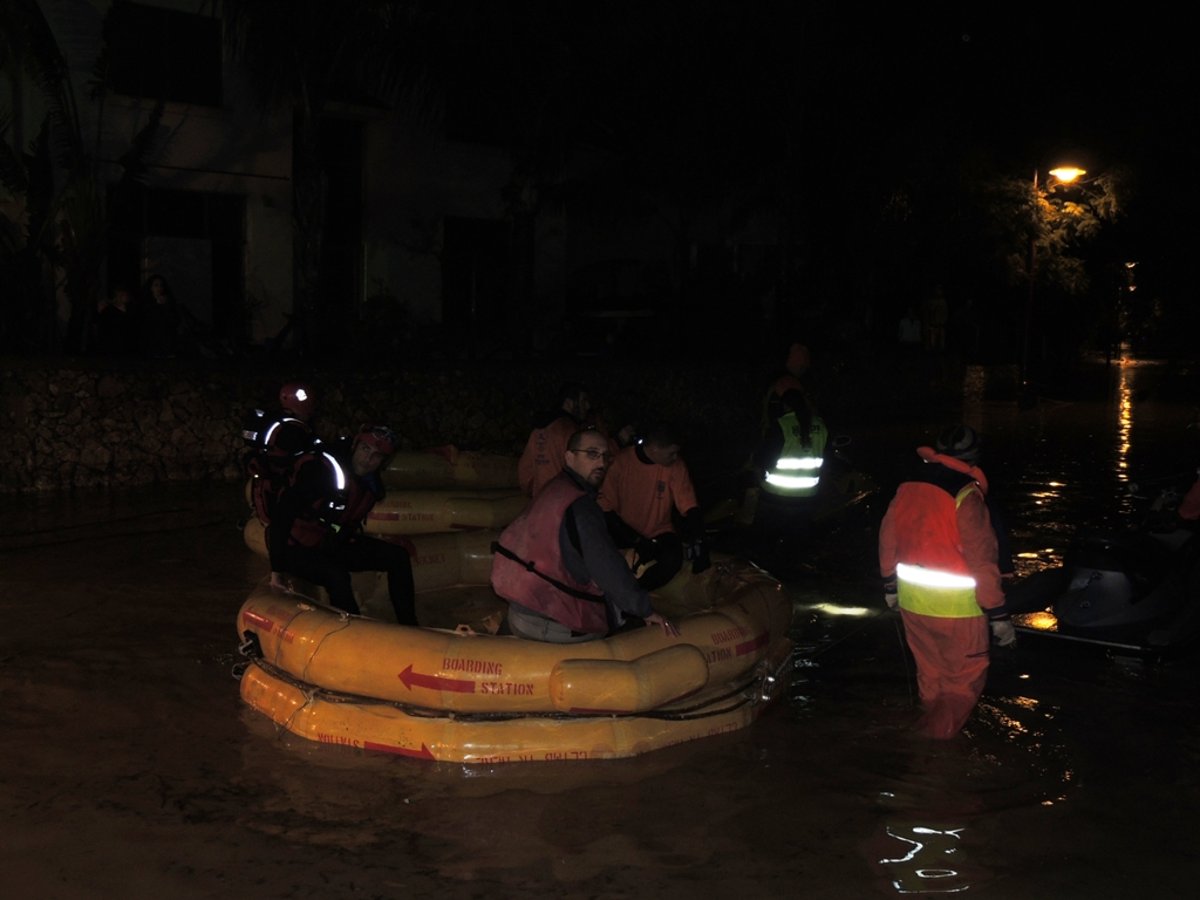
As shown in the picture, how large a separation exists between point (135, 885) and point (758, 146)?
21.3 metres

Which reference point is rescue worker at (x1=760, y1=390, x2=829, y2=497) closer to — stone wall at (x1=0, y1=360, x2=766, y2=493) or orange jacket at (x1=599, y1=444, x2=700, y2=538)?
orange jacket at (x1=599, y1=444, x2=700, y2=538)

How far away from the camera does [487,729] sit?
252 inches

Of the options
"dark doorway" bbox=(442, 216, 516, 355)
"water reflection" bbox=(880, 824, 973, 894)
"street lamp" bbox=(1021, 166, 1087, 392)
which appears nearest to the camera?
"water reflection" bbox=(880, 824, 973, 894)

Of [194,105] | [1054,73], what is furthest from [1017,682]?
[1054,73]

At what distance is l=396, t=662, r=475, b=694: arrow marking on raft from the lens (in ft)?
21.1

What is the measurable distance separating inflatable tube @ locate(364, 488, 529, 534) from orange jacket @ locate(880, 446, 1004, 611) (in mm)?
5283

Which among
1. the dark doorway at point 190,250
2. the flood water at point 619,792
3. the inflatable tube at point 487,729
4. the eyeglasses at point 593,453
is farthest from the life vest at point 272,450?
the dark doorway at point 190,250

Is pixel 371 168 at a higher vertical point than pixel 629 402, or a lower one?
higher

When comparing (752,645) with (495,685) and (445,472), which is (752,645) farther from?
(445,472)

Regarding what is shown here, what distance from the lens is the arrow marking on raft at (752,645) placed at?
699 cm

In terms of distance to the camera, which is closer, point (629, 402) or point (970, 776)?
point (970, 776)

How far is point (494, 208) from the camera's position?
85.7ft

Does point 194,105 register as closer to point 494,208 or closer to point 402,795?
point 494,208

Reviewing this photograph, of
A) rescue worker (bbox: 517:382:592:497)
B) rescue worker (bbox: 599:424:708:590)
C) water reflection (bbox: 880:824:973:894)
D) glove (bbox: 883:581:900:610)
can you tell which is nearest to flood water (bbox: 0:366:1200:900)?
water reflection (bbox: 880:824:973:894)
